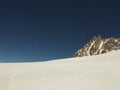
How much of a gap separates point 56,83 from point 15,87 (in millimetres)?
1524

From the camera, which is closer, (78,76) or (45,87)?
(45,87)

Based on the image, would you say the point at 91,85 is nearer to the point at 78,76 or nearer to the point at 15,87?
the point at 78,76

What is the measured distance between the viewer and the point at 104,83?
26.2ft

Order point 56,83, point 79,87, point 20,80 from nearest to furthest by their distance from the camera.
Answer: point 79,87, point 56,83, point 20,80

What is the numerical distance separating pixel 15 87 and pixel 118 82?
3665 mm

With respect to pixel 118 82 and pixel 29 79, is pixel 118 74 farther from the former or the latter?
pixel 29 79

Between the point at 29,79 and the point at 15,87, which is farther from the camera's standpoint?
the point at 29,79

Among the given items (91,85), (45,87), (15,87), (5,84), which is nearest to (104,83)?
(91,85)

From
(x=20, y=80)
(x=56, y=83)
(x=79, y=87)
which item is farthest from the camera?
(x=20, y=80)

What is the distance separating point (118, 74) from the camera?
30.4 feet

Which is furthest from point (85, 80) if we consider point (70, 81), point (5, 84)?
point (5, 84)

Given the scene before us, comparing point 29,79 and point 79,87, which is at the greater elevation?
point 29,79

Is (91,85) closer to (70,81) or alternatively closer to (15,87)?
(70,81)

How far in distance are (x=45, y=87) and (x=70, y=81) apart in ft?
3.63
